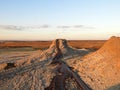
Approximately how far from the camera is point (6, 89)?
16.2 metres

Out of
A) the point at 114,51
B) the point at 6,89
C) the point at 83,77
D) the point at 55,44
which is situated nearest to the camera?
the point at 6,89

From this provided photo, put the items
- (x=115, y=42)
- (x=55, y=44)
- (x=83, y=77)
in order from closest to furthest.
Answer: (x=83, y=77)
(x=115, y=42)
(x=55, y=44)

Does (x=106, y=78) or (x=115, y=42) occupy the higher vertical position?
(x=115, y=42)

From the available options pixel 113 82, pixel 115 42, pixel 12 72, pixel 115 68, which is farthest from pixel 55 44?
pixel 113 82

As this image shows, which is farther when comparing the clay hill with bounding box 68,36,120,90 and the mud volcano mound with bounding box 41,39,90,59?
the mud volcano mound with bounding box 41,39,90,59

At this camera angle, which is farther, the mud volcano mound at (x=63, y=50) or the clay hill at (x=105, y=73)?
the mud volcano mound at (x=63, y=50)

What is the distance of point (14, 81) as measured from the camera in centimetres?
1873

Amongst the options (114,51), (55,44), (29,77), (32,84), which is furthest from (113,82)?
(55,44)

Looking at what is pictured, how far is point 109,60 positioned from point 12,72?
27.1 ft

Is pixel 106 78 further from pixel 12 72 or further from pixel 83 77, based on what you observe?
pixel 12 72

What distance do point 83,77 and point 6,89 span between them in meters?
6.25

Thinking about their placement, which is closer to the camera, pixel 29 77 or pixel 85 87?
pixel 85 87

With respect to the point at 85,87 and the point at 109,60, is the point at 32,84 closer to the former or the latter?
the point at 85,87

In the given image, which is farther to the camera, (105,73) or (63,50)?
(63,50)
